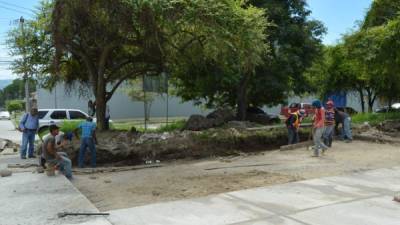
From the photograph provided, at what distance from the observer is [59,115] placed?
24.6 meters

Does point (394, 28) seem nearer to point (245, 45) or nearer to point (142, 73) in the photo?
point (245, 45)

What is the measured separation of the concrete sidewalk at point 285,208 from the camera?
23.6ft

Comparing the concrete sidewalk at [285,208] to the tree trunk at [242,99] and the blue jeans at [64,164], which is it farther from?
the tree trunk at [242,99]

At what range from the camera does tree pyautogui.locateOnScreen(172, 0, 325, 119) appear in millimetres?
22312

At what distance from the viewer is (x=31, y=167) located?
13398 millimetres

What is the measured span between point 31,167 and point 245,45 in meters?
7.65

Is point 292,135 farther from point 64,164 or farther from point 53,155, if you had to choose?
point 53,155

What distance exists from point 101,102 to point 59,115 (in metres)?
6.05

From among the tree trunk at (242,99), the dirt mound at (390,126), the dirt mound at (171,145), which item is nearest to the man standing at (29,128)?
the dirt mound at (171,145)

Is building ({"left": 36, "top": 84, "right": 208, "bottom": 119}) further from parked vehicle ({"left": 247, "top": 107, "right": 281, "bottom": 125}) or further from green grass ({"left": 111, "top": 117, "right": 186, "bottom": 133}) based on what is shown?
parked vehicle ({"left": 247, "top": 107, "right": 281, "bottom": 125})

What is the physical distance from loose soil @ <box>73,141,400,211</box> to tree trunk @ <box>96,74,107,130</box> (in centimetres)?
471

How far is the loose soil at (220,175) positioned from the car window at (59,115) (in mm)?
10204

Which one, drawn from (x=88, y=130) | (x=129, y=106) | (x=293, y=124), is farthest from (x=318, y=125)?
(x=129, y=106)

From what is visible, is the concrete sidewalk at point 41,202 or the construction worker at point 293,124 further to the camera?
the construction worker at point 293,124
